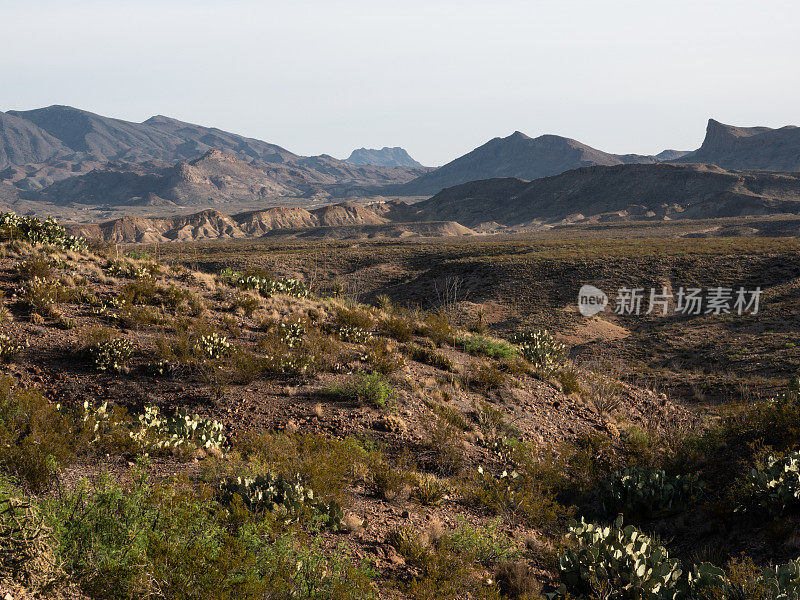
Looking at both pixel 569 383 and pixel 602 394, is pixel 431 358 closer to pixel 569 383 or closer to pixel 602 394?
pixel 569 383

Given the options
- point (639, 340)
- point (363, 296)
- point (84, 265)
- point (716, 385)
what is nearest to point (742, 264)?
point (639, 340)

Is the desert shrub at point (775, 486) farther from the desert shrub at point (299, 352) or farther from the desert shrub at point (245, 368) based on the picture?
the desert shrub at point (245, 368)

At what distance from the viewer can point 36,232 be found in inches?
538

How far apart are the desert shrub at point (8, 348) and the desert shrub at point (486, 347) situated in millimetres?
9578

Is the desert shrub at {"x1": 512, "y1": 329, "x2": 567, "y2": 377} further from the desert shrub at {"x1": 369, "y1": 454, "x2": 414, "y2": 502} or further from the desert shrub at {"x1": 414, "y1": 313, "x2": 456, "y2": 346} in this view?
the desert shrub at {"x1": 369, "y1": 454, "x2": 414, "y2": 502}

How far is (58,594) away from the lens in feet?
11.1

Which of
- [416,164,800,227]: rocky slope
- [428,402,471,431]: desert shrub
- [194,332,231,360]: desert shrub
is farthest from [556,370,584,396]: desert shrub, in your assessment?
[416,164,800,227]: rocky slope

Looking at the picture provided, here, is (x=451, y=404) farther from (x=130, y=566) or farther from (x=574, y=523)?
(x=130, y=566)

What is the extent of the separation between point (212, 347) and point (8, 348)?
3220 mm

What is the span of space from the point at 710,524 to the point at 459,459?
3.23 metres

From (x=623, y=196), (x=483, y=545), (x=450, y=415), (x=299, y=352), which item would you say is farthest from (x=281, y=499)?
(x=623, y=196)

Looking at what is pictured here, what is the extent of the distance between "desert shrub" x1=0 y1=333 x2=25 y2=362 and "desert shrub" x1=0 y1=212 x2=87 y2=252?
19.6 ft

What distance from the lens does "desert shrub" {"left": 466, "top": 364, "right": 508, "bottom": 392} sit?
10.7m

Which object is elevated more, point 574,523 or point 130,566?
point 130,566
